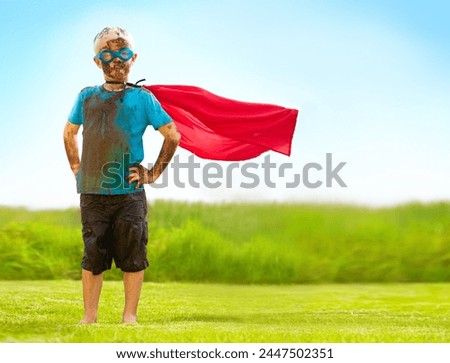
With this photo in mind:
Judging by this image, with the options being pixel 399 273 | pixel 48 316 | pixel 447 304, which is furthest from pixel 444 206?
pixel 48 316

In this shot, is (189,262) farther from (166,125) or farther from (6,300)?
(166,125)

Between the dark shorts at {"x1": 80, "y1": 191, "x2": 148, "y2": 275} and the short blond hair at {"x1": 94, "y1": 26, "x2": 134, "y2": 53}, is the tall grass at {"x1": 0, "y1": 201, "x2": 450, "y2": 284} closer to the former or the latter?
the dark shorts at {"x1": 80, "y1": 191, "x2": 148, "y2": 275}

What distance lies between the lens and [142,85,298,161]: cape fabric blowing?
12.8 feet

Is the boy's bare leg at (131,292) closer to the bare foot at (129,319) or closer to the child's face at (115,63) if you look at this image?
the bare foot at (129,319)

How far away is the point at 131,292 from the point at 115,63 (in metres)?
1.06

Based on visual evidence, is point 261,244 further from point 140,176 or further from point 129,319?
point 140,176

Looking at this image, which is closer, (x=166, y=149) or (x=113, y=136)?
(x=113, y=136)

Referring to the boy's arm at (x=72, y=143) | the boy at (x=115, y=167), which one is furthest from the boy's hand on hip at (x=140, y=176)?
the boy's arm at (x=72, y=143)

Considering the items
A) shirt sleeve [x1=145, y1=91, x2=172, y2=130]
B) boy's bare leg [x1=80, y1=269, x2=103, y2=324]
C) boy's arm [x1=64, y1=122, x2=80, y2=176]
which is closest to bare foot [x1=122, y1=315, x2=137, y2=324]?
boy's bare leg [x1=80, y1=269, x2=103, y2=324]

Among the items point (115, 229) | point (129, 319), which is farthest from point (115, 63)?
point (129, 319)

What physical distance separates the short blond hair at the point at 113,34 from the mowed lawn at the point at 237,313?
1.29 m

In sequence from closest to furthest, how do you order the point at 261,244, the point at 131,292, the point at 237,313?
1. the point at 131,292
2. the point at 237,313
3. the point at 261,244

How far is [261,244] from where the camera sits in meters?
4.66

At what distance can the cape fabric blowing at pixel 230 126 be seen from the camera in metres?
3.91
